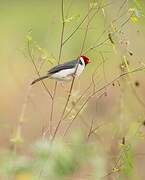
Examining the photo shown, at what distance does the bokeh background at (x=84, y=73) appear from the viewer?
15.7 ft

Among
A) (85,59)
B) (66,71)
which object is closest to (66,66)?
(66,71)

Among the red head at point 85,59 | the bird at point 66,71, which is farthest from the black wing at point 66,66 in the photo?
the red head at point 85,59

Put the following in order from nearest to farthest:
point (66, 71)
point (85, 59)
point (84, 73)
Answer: point (66, 71)
point (85, 59)
point (84, 73)

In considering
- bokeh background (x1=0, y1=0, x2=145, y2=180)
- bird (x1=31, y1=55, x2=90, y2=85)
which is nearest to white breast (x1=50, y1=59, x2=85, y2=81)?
bird (x1=31, y1=55, x2=90, y2=85)

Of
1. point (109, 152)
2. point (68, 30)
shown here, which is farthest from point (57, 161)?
point (68, 30)

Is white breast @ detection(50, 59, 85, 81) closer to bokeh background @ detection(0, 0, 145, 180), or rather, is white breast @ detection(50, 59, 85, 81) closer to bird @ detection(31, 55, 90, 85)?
bird @ detection(31, 55, 90, 85)

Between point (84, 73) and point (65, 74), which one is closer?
point (65, 74)

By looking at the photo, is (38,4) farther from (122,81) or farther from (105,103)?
(122,81)

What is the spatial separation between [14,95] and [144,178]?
16.6ft

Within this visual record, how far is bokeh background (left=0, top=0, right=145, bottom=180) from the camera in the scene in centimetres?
479

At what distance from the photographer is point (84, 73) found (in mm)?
12461

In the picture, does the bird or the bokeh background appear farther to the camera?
the bird

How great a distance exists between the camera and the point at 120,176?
14.6 feet

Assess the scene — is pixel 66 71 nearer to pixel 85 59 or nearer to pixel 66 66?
pixel 66 66
